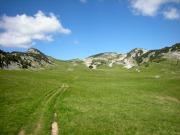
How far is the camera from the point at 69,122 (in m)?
31.6

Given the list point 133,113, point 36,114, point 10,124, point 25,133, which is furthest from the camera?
point 133,113

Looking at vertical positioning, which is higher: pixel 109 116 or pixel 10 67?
pixel 10 67

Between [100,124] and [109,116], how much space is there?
5030 mm

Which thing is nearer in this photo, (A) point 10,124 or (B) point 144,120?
(A) point 10,124

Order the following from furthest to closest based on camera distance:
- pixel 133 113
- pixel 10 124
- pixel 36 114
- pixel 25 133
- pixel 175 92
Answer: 1. pixel 175 92
2. pixel 133 113
3. pixel 36 114
4. pixel 10 124
5. pixel 25 133

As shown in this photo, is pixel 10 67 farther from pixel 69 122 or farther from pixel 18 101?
pixel 69 122

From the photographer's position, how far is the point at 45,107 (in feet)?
130

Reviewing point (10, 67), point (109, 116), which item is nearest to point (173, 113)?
point (109, 116)

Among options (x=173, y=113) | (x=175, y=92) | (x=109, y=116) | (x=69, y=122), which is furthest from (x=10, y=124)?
(x=175, y=92)

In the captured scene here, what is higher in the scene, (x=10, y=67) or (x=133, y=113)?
(x=10, y=67)

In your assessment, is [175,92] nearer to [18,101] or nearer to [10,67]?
[18,101]

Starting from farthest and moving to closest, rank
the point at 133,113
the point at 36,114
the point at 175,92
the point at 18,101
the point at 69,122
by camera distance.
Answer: the point at 175,92, the point at 18,101, the point at 133,113, the point at 36,114, the point at 69,122

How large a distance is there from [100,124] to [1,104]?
18.9 m

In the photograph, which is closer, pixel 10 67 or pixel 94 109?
pixel 94 109
